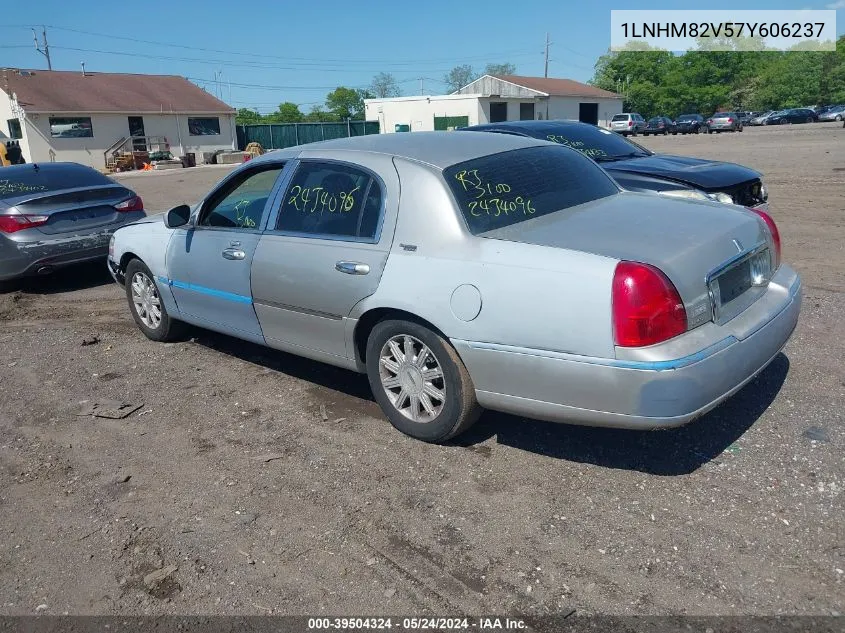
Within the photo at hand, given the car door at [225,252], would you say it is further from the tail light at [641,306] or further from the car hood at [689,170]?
the car hood at [689,170]

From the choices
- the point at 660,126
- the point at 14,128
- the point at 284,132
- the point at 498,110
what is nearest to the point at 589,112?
the point at 660,126

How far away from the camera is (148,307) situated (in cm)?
630

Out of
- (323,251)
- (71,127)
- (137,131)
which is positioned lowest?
(323,251)

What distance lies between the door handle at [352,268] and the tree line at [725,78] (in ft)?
277

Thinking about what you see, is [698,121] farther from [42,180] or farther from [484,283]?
[484,283]

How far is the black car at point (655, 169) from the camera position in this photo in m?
7.50

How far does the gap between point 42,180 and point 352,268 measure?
624 cm

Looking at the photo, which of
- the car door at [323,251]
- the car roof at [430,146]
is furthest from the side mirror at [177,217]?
the car door at [323,251]

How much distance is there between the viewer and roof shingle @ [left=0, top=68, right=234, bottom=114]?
131 feet

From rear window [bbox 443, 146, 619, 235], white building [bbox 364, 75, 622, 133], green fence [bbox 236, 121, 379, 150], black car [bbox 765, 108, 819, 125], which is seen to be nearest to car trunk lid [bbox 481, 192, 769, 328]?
rear window [bbox 443, 146, 619, 235]

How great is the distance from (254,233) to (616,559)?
309 centimetres

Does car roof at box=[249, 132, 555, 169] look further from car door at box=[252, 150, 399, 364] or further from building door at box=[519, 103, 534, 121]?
building door at box=[519, 103, 534, 121]

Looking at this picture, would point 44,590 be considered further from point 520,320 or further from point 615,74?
point 615,74

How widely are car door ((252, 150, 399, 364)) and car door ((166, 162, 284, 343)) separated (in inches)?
6.3
